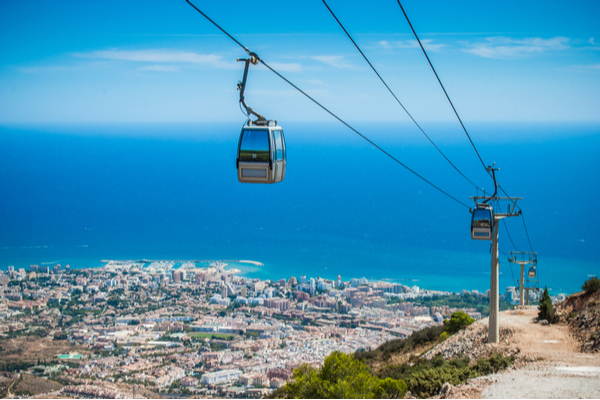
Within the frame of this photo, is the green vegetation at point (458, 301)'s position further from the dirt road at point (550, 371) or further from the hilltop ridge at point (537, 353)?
the dirt road at point (550, 371)

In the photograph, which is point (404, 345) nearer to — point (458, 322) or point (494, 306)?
point (458, 322)

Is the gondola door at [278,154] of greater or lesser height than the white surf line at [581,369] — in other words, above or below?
above

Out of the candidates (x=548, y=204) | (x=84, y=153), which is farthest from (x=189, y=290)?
(x=84, y=153)

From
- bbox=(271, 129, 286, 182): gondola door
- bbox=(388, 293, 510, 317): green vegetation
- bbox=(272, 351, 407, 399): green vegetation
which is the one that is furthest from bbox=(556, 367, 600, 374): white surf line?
bbox=(388, 293, 510, 317): green vegetation

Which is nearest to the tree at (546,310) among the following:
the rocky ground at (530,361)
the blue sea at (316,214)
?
the rocky ground at (530,361)

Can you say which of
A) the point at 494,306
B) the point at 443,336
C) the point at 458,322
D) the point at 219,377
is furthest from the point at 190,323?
the point at 494,306
